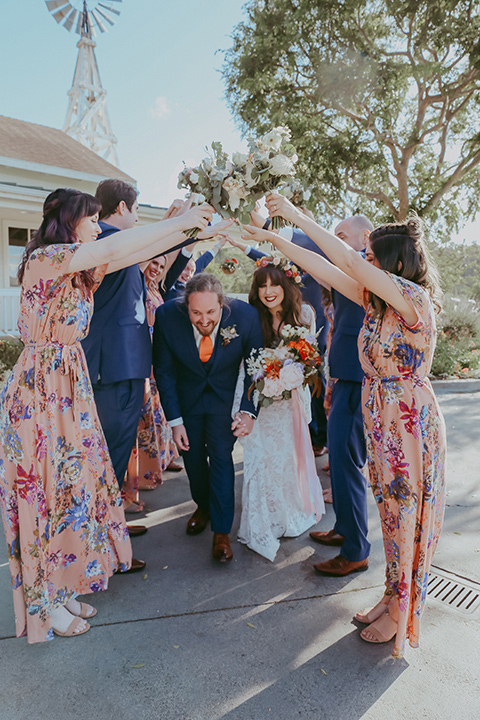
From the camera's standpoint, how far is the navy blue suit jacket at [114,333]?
342 cm

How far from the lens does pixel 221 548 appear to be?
11.9 ft

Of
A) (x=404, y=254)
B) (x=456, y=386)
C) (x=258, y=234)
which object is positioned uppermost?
(x=258, y=234)

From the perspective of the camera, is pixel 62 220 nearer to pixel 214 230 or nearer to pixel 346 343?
pixel 214 230

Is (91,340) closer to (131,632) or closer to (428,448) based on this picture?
(131,632)

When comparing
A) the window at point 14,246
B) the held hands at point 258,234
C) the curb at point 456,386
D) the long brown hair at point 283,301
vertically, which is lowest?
the curb at point 456,386

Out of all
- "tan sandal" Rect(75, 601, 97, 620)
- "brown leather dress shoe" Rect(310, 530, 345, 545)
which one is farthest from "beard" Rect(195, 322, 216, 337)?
"tan sandal" Rect(75, 601, 97, 620)

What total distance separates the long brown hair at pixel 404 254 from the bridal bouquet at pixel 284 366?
1.29 m

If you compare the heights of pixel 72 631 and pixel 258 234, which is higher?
pixel 258 234

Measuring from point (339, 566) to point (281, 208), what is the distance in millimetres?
2282

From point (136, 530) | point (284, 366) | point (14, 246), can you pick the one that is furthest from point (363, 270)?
point (14, 246)

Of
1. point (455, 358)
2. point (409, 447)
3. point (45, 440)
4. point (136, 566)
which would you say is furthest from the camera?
point (455, 358)

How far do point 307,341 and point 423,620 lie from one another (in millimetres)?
2001

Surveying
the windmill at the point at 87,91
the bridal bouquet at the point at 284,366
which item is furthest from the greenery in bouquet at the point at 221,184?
the windmill at the point at 87,91

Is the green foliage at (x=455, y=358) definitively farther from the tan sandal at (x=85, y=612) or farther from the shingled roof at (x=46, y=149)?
the shingled roof at (x=46, y=149)
